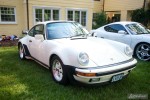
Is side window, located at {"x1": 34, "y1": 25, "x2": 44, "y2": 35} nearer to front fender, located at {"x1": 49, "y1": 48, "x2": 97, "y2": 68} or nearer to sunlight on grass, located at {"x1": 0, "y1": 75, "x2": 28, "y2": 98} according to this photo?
front fender, located at {"x1": 49, "y1": 48, "x2": 97, "y2": 68}

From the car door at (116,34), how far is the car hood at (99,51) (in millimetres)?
2872

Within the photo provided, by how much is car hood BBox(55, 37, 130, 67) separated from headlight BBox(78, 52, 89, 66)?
13 centimetres

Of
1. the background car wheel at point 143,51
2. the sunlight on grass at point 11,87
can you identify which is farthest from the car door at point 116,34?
the sunlight on grass at point 11,87

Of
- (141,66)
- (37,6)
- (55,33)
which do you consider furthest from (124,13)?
(55,33)

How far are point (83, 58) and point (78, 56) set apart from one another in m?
0.11

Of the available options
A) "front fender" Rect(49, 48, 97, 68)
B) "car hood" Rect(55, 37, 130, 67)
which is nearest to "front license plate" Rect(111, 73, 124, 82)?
"car hood" Rect(55, 37, 130, 67)

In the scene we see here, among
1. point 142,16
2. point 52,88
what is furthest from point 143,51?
point 142,16

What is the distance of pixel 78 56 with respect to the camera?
3625 mm

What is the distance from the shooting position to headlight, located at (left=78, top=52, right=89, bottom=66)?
3581 mm

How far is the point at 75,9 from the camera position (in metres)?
15.1

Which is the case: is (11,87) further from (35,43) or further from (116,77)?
A: (116,77)

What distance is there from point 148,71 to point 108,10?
17.5 metres

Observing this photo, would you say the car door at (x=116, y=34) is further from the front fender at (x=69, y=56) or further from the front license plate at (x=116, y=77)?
the front fender at (x=69, y=56)

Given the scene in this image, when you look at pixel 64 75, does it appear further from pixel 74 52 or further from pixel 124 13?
pixel 124 13
